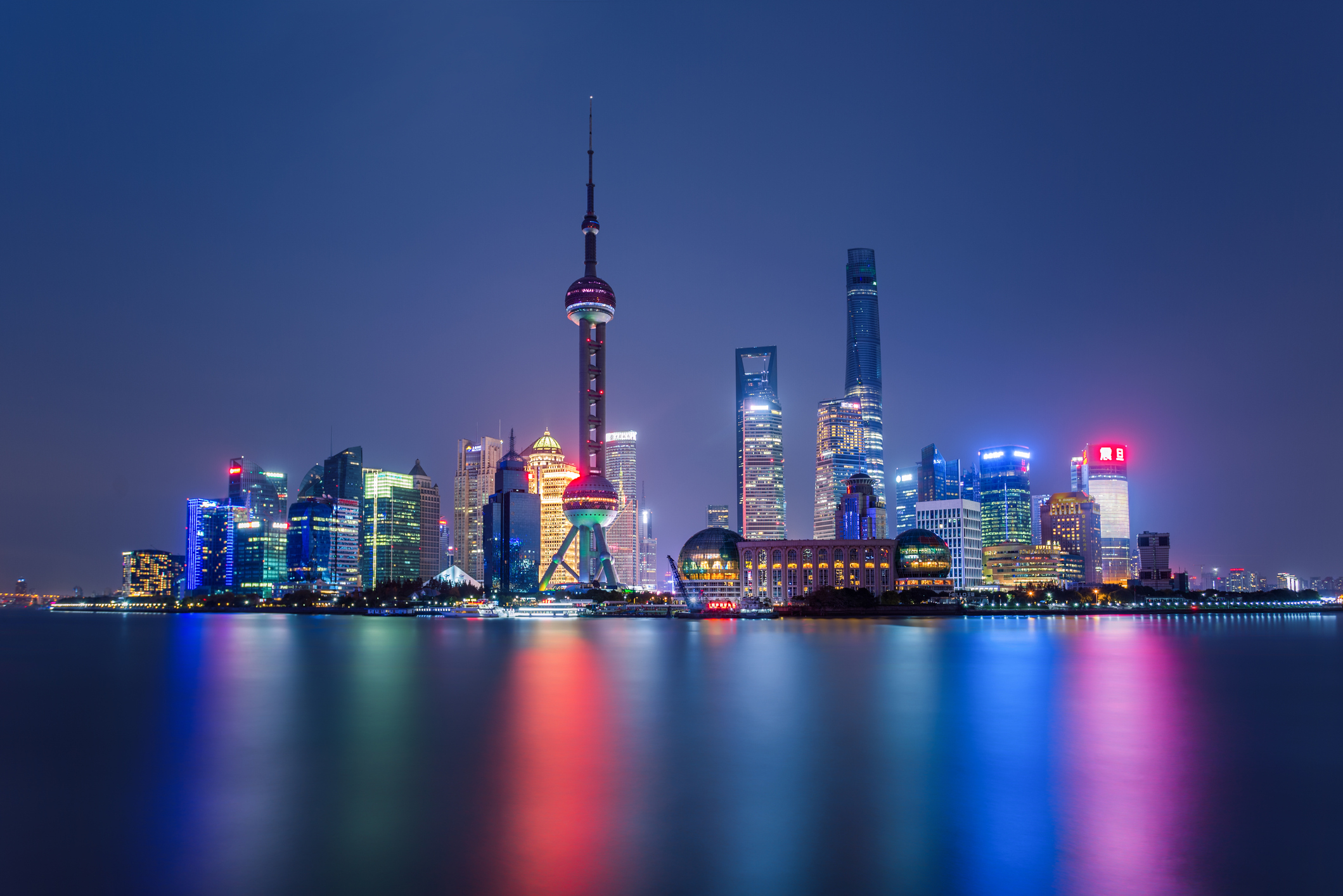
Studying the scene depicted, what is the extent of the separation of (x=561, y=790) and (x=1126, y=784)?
59.7ft

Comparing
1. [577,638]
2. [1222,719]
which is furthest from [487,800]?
[577,638]

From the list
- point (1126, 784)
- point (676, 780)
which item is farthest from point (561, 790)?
point (1126, 784)

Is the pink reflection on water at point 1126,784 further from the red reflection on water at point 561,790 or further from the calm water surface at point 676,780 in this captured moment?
the red reflection on water at point 561,790

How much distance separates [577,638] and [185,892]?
301ft

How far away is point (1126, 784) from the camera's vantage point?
29.4m

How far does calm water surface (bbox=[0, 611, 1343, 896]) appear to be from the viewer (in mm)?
20062

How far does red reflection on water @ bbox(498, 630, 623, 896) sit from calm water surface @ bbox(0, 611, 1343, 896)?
0.43 feet

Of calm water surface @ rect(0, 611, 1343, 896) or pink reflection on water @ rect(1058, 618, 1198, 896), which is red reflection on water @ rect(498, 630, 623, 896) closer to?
calm water surface @ rect(0, 611, 1343, 896)

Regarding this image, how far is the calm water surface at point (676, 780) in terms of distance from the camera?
790 inches

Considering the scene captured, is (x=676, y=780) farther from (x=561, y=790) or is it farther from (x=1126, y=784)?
(x=1126, y=784)

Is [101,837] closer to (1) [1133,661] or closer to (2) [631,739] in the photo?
(2) [631,739]

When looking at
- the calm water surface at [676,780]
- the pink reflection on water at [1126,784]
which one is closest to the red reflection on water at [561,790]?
the calm water surface at [676,780]

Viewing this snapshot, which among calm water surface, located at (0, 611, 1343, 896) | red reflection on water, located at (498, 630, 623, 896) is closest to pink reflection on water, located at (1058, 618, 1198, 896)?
calm water surface, located at (0, 611, 1343, 896)

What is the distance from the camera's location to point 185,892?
18719 millimetres
